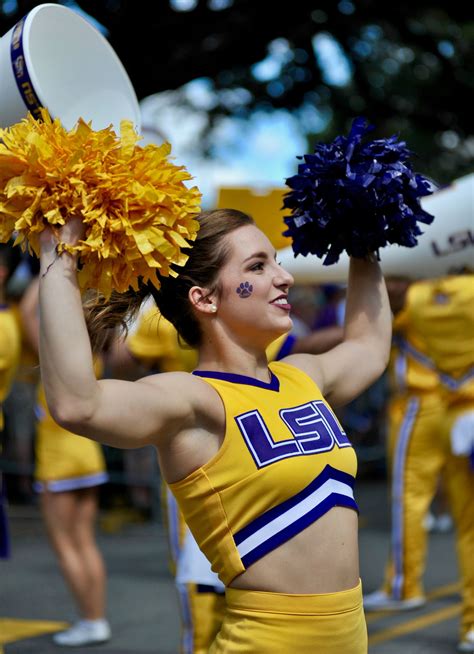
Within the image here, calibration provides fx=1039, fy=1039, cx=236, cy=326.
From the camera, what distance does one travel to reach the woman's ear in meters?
2.45

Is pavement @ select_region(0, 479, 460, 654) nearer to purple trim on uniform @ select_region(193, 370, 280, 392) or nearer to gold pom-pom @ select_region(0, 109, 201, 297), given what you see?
purple trim on uniform @ select_region(193, 370, 280, 392)

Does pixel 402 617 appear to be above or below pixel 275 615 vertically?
below

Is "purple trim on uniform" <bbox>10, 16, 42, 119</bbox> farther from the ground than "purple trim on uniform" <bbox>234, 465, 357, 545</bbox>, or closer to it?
farther from the ground

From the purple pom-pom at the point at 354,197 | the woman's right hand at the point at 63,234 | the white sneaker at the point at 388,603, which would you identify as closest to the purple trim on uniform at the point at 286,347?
the purple pom-pom at the point at 354,197

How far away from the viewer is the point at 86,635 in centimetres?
507

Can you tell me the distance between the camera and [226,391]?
2350 mm

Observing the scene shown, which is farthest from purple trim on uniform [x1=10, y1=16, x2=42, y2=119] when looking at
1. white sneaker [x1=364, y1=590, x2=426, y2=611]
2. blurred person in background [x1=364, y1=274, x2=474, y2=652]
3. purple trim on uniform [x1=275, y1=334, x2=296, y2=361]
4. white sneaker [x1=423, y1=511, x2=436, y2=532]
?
white sneaker [x1=423, y1=511, x2=436, y2=532]

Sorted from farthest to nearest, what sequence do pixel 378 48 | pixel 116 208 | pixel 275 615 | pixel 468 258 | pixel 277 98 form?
pixel 378 48, pixel 277 98, pixel 468 258, pixel 275 615, pixel 116 208

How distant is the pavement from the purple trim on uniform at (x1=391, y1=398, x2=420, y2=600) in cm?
21

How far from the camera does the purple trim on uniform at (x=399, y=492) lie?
19.0ft

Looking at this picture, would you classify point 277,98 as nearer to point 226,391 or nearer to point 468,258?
point 468,258

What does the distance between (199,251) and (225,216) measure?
4.8 inches

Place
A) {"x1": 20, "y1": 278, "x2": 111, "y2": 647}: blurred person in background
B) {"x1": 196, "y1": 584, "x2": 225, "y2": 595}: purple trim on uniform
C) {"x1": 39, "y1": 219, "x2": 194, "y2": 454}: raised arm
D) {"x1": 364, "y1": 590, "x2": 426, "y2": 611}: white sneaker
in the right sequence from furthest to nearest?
{"x1": 364, "y1": 590, "x2": 426, "y2": 611}: white sneaker < {"x1": 20, "y1": 278, "x2": 111, "y2": 647}: blurred person in background < {"x1": 196, "y1": 584, "x2": 225, "y2": 595}: purple trim on uniform < {"x1": 39, "y1": 219, "x2": 194, "y2": 454}: raised arm

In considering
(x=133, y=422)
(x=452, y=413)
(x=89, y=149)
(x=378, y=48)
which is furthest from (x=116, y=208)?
(x=378, y=48)
